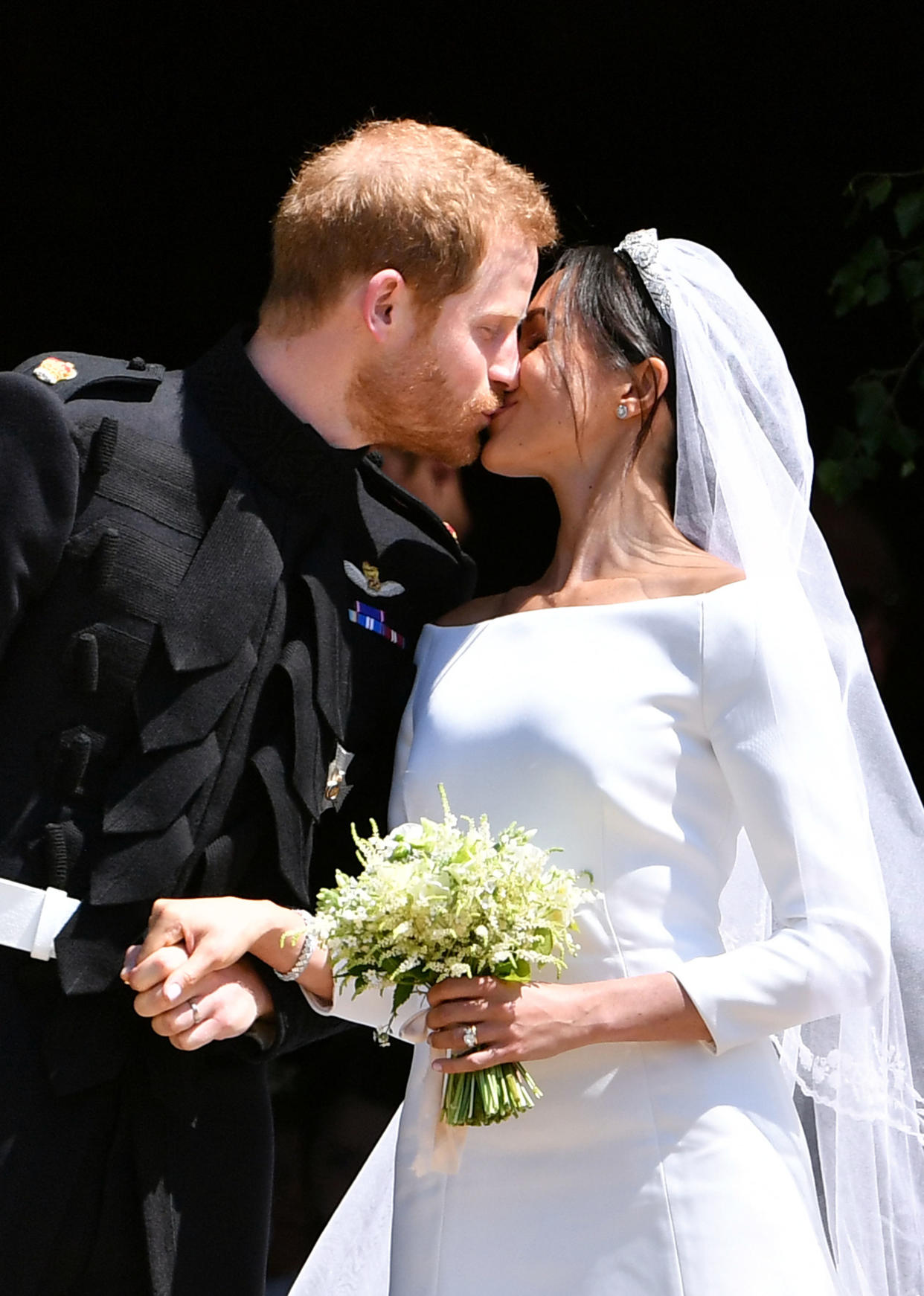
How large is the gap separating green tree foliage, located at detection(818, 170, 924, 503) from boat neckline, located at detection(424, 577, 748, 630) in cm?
138

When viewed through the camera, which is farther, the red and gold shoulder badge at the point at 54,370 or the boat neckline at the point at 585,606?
the boat neckline at the point at 585,606

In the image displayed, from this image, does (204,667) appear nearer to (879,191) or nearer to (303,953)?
(303,953)

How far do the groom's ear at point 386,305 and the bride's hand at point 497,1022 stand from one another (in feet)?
3.16

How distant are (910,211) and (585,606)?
5.28 feet

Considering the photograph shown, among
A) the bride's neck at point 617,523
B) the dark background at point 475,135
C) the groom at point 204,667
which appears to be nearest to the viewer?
the groom at point 204,667

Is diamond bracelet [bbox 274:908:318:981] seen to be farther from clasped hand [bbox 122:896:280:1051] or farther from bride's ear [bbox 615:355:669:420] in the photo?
bride's ear [bbox 615:355:669:420]

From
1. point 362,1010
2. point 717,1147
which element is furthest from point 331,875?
point 717,1147

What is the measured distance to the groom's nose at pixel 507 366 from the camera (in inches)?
101

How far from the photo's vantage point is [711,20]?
→ 4051 millimetres

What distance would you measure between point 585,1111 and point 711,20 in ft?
9.49

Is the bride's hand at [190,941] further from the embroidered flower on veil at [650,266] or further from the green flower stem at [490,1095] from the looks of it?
the embroidered flower on veil at [650,266]

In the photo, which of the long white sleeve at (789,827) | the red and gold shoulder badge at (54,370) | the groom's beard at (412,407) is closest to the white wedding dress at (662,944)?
the long white sleeve at (789,827)

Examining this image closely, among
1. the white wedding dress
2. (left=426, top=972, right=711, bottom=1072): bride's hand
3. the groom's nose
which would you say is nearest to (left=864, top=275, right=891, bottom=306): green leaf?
the groom's nose

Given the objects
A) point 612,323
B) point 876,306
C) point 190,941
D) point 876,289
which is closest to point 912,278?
point 876,289
